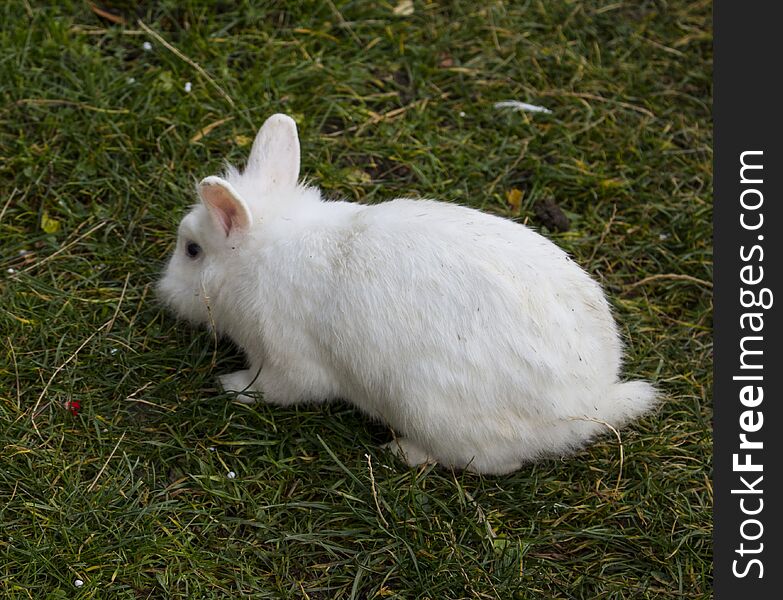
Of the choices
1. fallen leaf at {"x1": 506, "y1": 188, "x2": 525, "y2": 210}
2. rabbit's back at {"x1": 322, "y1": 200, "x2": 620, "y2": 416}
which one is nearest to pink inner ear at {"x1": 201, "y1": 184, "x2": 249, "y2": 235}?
rabbit's back at {"x1": 322, "y1": 200, "x2": 620, "y2": 416}

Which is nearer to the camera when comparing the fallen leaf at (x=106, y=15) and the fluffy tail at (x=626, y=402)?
the fluffy tail at (x=626, y=402)

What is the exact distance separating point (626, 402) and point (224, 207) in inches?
64.2

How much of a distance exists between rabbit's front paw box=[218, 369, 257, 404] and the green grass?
6 cm

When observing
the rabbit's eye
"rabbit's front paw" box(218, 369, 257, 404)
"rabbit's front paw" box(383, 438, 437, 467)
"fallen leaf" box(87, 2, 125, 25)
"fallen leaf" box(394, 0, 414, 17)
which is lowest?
"rabbit's front paw" box(383, 438, 437, 467)

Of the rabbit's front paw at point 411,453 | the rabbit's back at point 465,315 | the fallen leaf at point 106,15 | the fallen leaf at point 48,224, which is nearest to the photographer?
the rabbit's back at point 465,315

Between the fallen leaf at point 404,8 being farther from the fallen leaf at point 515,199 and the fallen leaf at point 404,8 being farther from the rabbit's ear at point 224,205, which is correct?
the rabbit's ear at point 224,205

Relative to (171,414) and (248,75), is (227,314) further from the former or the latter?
(248,75)

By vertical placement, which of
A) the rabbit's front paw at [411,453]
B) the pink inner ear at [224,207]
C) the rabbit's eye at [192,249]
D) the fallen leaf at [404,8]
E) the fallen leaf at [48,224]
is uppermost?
the fallen leaf at [404,8]

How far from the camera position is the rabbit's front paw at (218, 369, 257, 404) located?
13.0ft

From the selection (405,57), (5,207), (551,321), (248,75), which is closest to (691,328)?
(551,321)

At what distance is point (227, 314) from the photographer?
3971 millimetres

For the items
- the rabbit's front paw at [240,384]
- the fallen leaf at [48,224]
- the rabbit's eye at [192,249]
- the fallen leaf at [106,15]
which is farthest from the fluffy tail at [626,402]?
the fallen leaf at [106,15]

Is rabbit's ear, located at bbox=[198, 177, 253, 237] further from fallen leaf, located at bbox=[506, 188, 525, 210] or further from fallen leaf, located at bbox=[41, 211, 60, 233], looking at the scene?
fallen leaf, located at bbox=[506, 188, 525, 210]

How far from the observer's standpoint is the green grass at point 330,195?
3537mm
